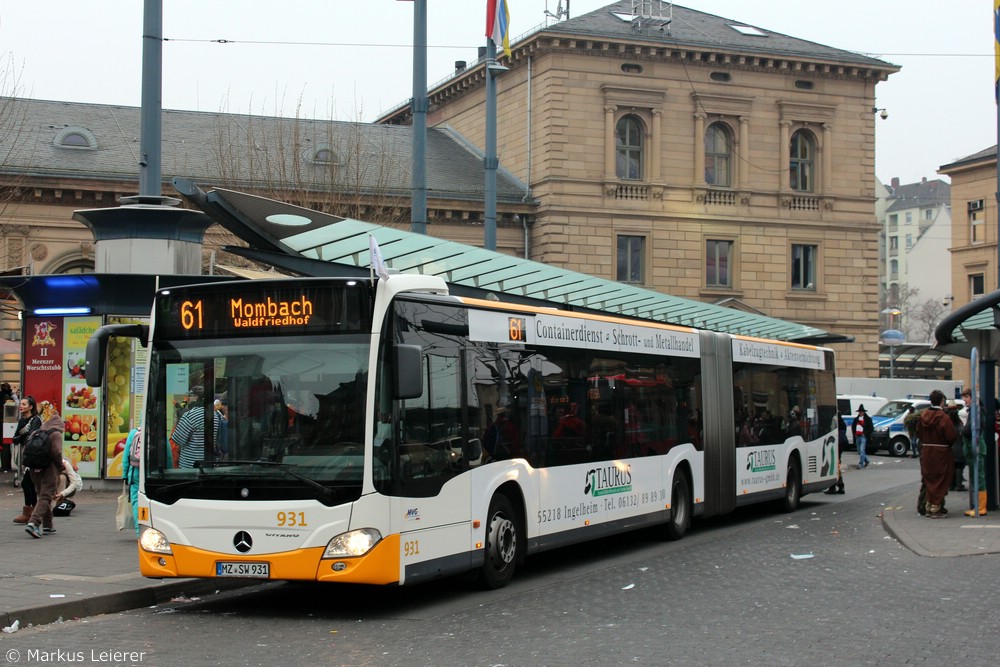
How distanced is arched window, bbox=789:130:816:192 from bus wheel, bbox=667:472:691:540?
3655 centimetres

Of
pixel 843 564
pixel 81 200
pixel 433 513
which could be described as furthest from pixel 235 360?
pixel 81 200

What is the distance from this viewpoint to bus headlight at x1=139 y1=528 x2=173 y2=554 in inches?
424

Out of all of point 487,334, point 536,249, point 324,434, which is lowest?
point 324,434

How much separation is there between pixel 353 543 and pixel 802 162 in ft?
146

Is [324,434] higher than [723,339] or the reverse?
the reverse

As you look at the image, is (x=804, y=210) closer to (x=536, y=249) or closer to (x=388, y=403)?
(x=536, y=249)

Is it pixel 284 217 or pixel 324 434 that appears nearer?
pixel 324 434

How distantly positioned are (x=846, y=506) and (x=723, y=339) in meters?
5.57

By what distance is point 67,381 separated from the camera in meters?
20.5

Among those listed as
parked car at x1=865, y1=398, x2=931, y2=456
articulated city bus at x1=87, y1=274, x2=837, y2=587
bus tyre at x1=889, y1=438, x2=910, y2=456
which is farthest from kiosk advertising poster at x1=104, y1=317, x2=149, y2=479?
bus tyre at x1=889, y1=438, x2=910, y2=456

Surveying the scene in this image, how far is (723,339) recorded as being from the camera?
18766mm

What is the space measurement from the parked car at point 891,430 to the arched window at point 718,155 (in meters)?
10.8

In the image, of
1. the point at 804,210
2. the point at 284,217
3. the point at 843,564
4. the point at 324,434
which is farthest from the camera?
the point at 804,210

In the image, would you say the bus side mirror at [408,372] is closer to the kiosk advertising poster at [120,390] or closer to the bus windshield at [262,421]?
the bus windshield at [262,421]
